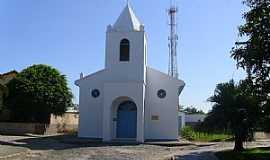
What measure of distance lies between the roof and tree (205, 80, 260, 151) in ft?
34.7

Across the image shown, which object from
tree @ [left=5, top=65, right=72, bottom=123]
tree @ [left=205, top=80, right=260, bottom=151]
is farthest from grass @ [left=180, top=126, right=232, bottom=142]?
tree @ [left=205, top=80, right=260, bottom=151]

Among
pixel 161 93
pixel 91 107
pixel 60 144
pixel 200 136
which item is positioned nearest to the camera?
pixel 60 144

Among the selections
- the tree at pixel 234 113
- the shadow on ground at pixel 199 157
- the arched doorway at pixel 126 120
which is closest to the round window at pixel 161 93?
the arched doorway at pixel 126 120

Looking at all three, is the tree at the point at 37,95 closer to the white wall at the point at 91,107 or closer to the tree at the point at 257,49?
the white wall at the point at 91,107

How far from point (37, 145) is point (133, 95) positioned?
7.62 meters

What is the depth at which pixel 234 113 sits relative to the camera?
22.1 metres

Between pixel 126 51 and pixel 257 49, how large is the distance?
16430 millimetres

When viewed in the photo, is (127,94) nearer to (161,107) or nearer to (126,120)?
(126,120)

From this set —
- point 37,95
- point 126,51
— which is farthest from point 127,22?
point 37,95

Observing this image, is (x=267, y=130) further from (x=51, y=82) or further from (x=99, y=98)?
(x=51, y=82)

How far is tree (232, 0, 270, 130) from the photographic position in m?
15.6

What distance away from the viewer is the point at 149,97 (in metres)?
32.1

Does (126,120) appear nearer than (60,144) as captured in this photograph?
No

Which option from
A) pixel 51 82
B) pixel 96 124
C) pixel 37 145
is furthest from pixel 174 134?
pixel 51 82
